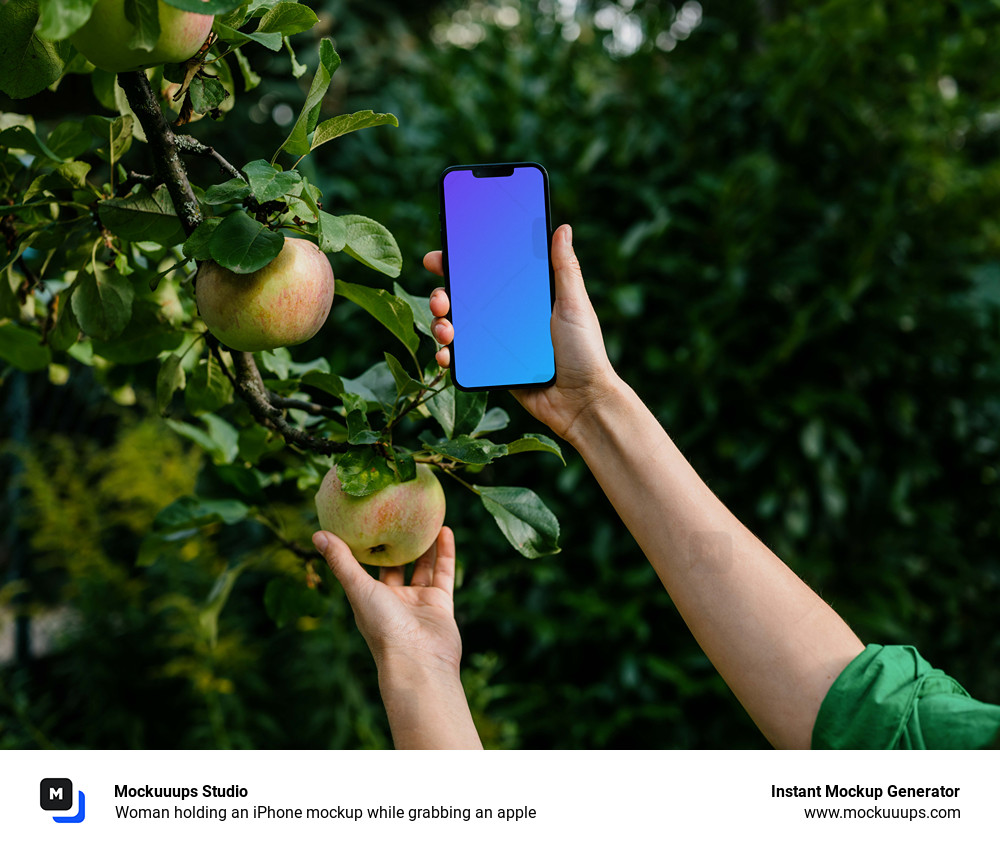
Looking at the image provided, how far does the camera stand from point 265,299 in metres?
0.47

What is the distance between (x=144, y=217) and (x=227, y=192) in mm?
95

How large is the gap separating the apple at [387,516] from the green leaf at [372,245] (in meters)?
0.15

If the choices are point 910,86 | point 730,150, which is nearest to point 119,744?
point 730,150

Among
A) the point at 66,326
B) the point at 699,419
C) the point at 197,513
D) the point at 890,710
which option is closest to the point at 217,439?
the point at 197,513

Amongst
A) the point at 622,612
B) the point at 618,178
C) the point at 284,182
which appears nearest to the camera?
the point at 284,182

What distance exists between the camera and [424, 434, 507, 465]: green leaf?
0.51 m

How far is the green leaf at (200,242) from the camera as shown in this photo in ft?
1.47

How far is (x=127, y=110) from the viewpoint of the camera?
59 centimetres

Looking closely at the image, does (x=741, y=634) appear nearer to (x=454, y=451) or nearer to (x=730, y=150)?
(x=454, y=451)

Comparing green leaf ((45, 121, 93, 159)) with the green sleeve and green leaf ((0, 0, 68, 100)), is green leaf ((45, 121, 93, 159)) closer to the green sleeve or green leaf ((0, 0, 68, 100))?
green leaf ((0, 0, 68, 100))

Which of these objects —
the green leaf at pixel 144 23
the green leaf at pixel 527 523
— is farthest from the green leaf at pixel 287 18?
the green leaf at pixel 527 523
